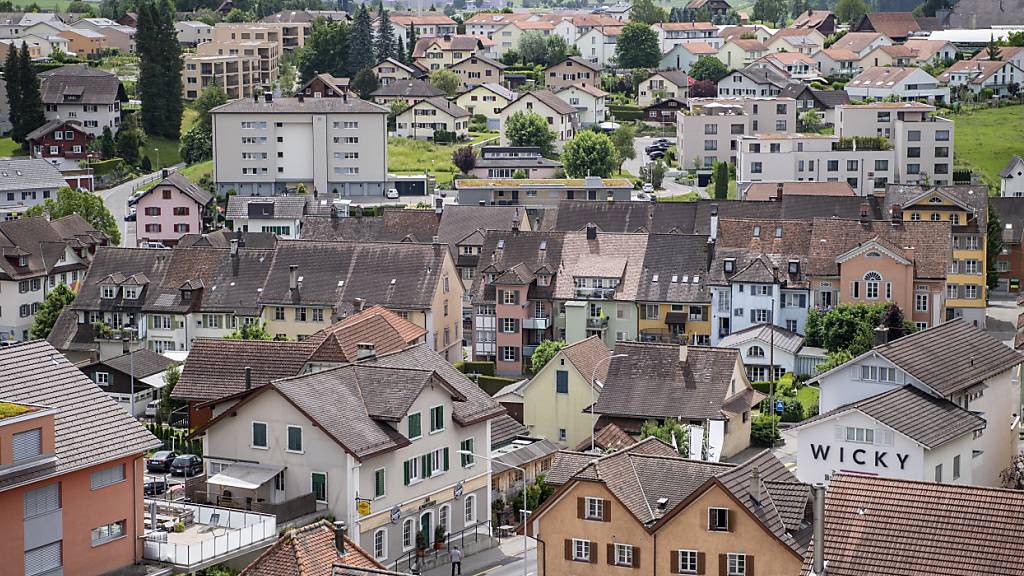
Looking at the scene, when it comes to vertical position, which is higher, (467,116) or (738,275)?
(467,116)

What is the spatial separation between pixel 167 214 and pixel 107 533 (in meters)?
79.0

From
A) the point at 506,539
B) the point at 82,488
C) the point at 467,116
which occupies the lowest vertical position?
the point at 506,539

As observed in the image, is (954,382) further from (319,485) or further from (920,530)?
(920,530)

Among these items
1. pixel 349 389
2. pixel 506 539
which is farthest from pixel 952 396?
pixel 349 389

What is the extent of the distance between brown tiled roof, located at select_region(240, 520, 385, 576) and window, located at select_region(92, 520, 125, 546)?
23.4ft

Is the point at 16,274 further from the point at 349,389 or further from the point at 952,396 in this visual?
the point at 952,396

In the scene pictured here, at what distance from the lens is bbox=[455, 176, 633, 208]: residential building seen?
124 metres

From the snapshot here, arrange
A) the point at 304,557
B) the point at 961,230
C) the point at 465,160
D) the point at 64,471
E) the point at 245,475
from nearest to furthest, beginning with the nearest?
the point at 304,557 < the point at 64,471 < the point at 245,475 < the point at 961,230 < the point at 465,160

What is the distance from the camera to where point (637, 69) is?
195 metres

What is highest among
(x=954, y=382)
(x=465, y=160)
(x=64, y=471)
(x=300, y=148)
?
(x=300, y=148)

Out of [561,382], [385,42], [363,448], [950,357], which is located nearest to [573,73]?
[385,42]

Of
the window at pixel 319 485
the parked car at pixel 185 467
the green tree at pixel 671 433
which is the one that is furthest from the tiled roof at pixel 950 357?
the parked car at pixel 185 467

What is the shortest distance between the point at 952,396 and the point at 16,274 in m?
56.1

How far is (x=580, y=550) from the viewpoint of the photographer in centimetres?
5116
